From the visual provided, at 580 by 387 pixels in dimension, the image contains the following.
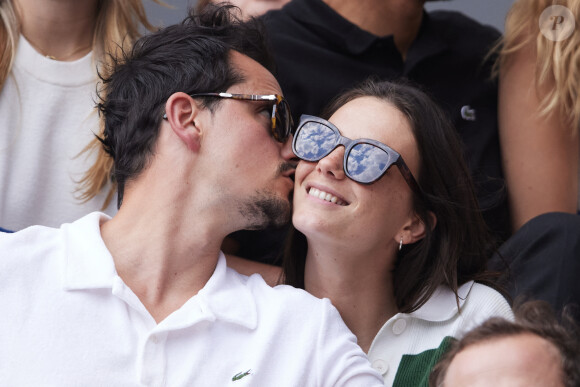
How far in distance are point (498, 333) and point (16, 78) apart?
2.03m

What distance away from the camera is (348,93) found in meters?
2.95

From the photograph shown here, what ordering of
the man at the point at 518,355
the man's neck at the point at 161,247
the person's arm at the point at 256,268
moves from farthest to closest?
the person's arm at the point at 256,268 < the man's neck at the point at 161,247 < the man at the point at 518,355

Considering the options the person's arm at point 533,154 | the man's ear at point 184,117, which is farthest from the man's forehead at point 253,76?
the person's arm at point 533,154

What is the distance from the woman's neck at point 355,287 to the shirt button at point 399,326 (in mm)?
92

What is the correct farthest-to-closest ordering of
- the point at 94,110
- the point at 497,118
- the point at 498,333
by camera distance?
1. the point at 497,118
2. the point at 94,110
3. the point at 498,333

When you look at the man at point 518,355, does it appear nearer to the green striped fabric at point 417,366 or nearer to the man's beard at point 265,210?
the green striped fabric at point 417,366

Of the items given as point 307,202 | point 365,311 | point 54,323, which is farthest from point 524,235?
point 54,323

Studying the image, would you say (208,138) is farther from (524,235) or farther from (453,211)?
(524,235)

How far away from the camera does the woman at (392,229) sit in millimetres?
2627

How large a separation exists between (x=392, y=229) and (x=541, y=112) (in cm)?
89

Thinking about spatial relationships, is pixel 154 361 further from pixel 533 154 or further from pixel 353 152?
pixel 533 154

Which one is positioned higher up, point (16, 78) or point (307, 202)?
point (307, 202)

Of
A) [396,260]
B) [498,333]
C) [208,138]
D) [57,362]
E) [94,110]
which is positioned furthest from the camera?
[94,110]

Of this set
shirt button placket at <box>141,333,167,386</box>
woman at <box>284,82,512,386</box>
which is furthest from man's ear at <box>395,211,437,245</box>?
shirt button placket at <box>141,333,167,386</box>
